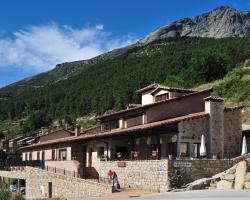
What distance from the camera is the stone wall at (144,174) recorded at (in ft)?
103

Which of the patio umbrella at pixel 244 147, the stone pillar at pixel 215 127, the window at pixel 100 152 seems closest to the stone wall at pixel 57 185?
the window at pixel 100 152

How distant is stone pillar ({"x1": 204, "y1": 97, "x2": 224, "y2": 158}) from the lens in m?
37.3

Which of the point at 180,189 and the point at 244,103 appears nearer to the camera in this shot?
the point at 180,189

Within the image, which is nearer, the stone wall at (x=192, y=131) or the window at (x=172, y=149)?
the stone wall at (x=192, y=131)

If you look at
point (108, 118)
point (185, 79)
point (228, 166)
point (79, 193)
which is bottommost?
point (79, 193)

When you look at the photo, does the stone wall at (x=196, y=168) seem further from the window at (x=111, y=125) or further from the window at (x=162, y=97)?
the window at (x=111, y=125)

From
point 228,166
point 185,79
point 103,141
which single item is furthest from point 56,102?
point 228,166

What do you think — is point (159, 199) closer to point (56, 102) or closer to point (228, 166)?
point (228, 166)

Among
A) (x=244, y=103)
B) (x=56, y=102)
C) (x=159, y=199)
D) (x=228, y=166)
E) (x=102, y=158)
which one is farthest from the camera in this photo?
(x=56, y=102)

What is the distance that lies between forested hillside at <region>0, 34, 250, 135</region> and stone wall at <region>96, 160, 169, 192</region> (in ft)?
132

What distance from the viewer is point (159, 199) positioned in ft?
82.1

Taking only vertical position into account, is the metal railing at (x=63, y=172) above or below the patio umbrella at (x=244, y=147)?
below

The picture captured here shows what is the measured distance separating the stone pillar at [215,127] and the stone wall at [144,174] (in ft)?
20.0

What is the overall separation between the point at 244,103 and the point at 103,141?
2604 cm
